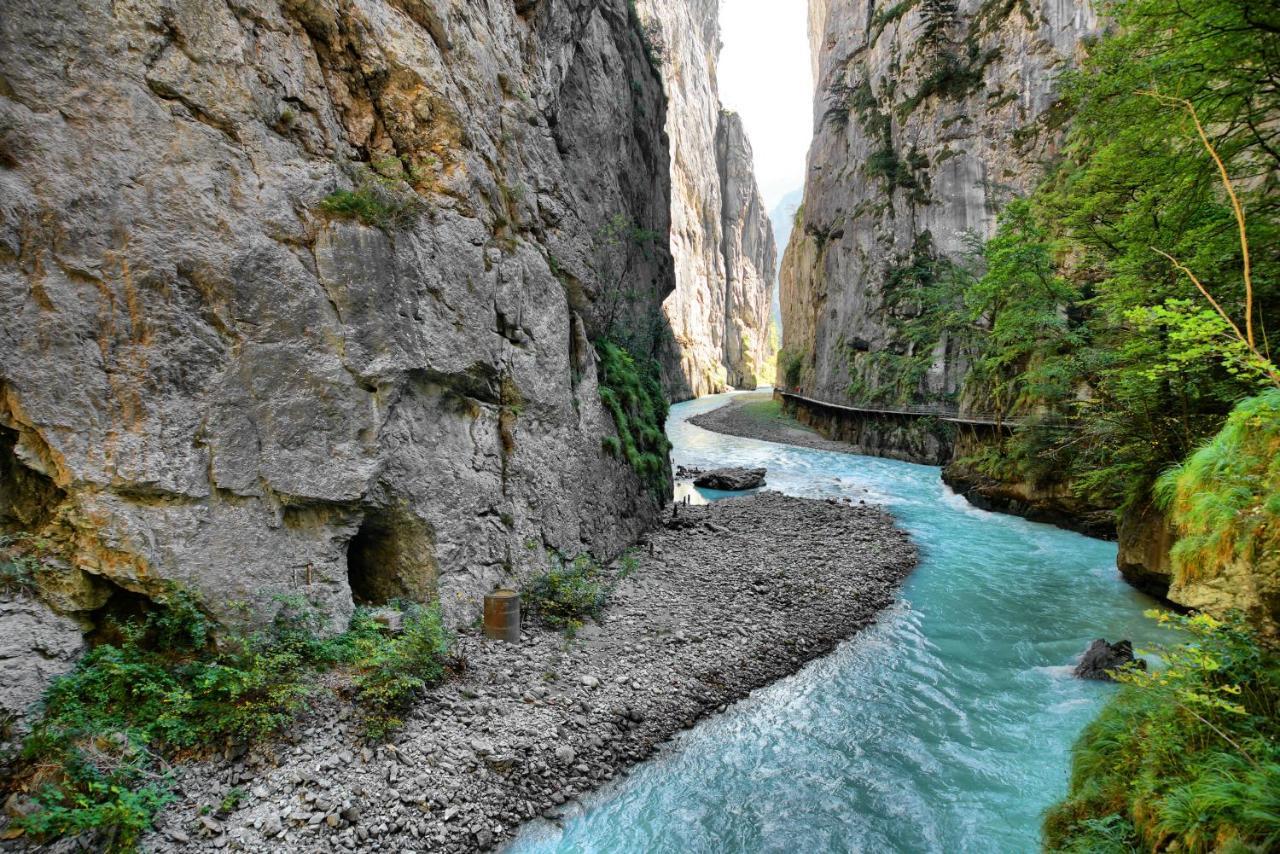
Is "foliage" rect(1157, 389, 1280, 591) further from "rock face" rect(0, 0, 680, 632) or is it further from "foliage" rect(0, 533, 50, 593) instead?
"foliage" rect(0, 533, 50, 593)

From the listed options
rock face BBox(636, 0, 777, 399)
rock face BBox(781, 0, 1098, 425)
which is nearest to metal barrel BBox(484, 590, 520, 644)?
rock face BBox(781, 0, 1098, 425)

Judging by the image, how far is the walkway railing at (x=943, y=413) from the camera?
57.7 ft

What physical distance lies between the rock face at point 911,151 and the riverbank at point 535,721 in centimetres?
2538

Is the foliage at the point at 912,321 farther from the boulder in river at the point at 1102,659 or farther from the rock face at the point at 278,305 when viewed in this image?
the rock face at the point at 278,305

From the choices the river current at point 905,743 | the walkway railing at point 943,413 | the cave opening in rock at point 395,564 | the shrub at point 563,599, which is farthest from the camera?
the walkway railing at point 943,413

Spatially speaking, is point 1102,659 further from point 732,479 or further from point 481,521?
point 732,479

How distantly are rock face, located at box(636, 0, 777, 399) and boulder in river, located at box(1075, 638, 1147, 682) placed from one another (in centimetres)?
5364

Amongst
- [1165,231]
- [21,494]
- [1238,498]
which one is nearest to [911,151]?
[1165,231]

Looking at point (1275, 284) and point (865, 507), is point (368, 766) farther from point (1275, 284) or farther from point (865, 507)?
point (865, 507)

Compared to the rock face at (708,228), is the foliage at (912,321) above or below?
below

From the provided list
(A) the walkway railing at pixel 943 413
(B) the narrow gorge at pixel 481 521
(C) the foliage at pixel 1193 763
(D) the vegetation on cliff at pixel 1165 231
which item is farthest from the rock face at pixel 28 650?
(A) the walkway railing at pixel 943 413

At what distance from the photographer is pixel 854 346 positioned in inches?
1588

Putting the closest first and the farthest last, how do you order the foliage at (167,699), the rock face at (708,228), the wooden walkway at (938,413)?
the foliage at (167,699) → the wooden walkway at (938,413) → the rock face at (708,228)

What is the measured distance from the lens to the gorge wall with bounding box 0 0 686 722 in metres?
5.57
